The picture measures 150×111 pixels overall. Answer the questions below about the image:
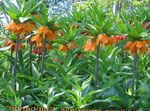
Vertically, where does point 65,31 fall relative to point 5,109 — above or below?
above

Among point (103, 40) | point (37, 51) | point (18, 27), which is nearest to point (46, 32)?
point (18, 27)

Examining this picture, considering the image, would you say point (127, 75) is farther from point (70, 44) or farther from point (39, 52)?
point (39, 52)

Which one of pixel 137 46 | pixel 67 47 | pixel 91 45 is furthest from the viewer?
pixel 67 47

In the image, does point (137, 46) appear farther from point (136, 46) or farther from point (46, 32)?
point (46, 32)

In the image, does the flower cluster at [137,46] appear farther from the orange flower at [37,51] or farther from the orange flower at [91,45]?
the orange flower at [37,51]

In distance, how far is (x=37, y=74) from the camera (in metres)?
4.48

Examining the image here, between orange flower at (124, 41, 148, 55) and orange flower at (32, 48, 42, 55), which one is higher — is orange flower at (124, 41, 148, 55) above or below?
above

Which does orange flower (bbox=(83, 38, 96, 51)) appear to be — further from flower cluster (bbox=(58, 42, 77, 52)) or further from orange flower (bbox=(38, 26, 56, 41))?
flower cluster (bbox=(58, 42, 77, 52))

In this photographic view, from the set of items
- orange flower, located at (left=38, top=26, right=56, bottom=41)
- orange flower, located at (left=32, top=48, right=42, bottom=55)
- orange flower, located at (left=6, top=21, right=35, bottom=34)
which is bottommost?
orange flower, located at (left=32, top=48, right=42, bottom=55)

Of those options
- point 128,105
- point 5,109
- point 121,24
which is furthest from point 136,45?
point 5,109

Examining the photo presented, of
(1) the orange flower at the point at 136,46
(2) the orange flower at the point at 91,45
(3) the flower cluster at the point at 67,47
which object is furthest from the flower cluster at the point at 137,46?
(3) the flower cluster at the point at 67,47

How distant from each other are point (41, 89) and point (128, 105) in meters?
0.95

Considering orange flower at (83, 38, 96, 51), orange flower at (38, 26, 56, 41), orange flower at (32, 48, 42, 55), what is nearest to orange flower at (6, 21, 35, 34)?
orange flower at (38, 26, 56, 41)

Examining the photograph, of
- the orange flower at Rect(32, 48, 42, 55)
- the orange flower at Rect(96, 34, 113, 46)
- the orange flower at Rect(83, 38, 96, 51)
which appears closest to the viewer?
the orange flower at Rect(96, 34, 113, 46)
